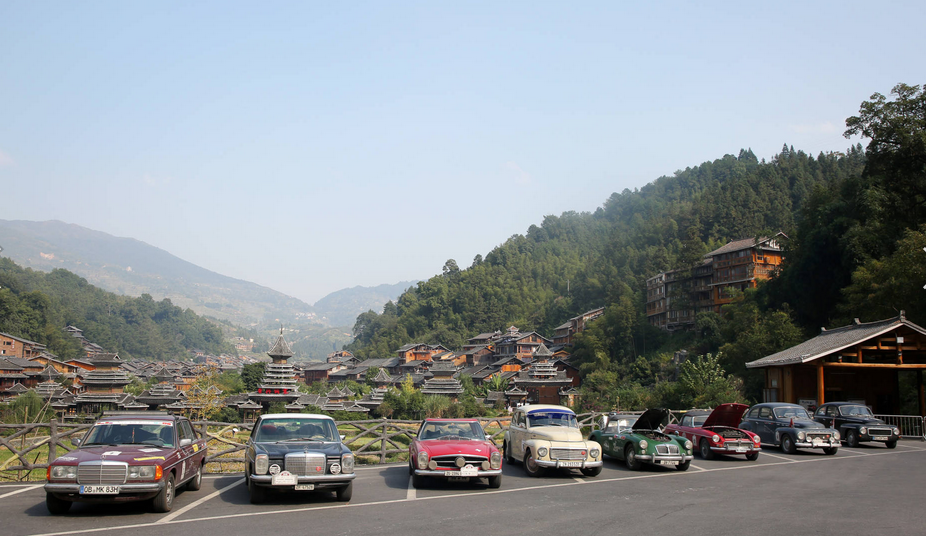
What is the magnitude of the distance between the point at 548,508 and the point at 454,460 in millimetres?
2553

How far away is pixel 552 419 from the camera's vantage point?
16.6 m

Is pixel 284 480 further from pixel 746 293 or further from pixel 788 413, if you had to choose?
pixel 746 293

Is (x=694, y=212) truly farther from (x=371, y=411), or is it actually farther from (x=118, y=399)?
(x=118, y=399)

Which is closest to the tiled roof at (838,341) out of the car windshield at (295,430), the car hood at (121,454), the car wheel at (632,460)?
the car wheel at (632,460)

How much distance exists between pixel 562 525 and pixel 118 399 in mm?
67110

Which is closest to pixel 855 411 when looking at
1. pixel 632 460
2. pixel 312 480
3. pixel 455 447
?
pixel 632 460

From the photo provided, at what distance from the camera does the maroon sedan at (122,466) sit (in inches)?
406

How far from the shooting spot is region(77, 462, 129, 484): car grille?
10336mm

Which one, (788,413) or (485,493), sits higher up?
(788,413)

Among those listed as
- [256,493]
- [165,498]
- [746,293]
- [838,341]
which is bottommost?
[256,493]

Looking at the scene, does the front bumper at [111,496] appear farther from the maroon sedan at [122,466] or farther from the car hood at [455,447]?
the car hood at [455,447]

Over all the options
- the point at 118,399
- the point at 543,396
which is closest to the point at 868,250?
the point at 543,396

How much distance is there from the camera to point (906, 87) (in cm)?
4291

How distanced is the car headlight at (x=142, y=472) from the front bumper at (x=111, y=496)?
0.36 feet
